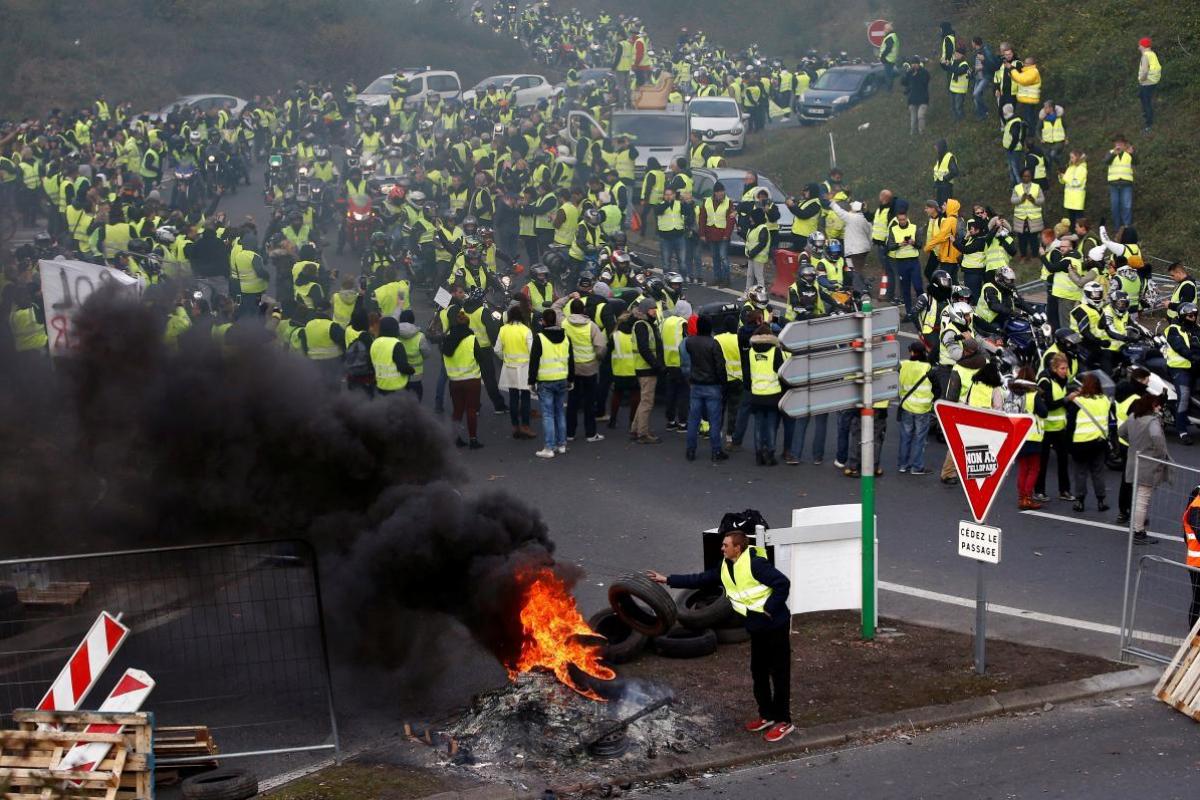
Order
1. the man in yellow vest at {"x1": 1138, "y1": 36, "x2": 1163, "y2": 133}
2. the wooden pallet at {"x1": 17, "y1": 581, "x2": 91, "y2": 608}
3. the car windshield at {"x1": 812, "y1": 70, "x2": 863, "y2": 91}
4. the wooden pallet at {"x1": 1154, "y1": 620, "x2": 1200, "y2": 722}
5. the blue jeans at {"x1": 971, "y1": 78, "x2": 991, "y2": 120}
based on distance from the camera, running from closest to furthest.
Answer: the wooden pallet at {"x1": 1154, "y1": 620, "x2": 1200, "y2": 722}, the wooden pallet at {"x1": 17, "y1": 581, "x2": 91, "y2": 608}, the man in yellow vest at {"x1": 1138, "y1": 36, "x2": 1163, "y2": 133}, the blue jeans at {"x1": 971, "y1": 78, "x2": 991, "y2": 120}, the car windshield at {"x1": 812, "y1": 70, "x2": 863, "y2": 91}

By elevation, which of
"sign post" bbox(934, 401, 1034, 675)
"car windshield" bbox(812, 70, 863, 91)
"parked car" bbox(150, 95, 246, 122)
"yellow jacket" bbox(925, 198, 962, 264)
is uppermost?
"parked car" bbox(150, 95, 246, 122)

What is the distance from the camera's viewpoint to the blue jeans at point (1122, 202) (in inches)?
918

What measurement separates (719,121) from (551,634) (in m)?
27.9

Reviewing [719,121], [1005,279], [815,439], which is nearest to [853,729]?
[815,439]

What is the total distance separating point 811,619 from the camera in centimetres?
1192

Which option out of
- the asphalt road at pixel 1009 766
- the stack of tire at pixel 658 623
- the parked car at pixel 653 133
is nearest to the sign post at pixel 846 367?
the stack of tire at pixel 658 623

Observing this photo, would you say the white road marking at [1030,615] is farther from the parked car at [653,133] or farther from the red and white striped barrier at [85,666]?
the parked car at [653,133]

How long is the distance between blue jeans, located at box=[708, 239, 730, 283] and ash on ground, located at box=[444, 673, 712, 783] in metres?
15.6

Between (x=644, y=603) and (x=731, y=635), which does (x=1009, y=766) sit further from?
(x=644, y=603)

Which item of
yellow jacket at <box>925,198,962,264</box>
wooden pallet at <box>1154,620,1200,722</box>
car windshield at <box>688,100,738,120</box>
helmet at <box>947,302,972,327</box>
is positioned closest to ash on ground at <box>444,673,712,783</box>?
wooden pallet at <box>1154,620,1200,722</box>

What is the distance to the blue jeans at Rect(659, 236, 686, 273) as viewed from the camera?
25.1 meters

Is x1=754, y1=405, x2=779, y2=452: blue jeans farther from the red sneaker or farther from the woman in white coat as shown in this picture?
the red sneaker

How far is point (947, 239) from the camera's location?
70.3 feet

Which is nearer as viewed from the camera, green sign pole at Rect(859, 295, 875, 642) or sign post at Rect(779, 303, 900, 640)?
sign post at Rect(779, 303, 900, 640)
